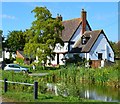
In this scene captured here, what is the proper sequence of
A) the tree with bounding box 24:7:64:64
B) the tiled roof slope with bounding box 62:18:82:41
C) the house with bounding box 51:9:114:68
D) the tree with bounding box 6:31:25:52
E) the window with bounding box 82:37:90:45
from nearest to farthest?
the tree with bounding box 24:7:64:64 < the house with bounding box 51:9:114:68 < the window with bounding box 82:37:90:45 < the tiled roof slope with bounding box 62:18:82:41 < the tree with bounding box 6:31:25:52

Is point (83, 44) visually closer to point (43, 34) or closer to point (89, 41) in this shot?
point (89, 41)

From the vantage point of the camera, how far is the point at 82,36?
193 ft

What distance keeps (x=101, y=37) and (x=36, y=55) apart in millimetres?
13403

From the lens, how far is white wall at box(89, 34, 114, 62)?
55719 mm

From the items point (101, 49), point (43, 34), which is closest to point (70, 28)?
point (101, 49)

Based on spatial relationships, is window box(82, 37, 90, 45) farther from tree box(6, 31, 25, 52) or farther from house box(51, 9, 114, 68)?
tree box(6, 31, 25, 52)

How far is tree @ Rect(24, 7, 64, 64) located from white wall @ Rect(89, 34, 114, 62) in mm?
8518

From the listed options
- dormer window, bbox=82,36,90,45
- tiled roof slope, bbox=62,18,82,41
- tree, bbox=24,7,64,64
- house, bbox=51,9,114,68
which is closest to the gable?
house, bbox=51,9,114,68

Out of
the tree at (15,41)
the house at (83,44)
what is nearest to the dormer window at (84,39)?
the house at (83,44)

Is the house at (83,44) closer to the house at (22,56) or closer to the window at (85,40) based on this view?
the window at (85,40)

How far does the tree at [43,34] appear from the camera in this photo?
48.7 m

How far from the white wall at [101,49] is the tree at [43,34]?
852 cm

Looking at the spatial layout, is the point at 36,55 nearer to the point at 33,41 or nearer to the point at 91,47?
the point at 33,41

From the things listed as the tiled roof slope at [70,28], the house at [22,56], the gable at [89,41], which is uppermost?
the tiled roof slope at [70,28]
